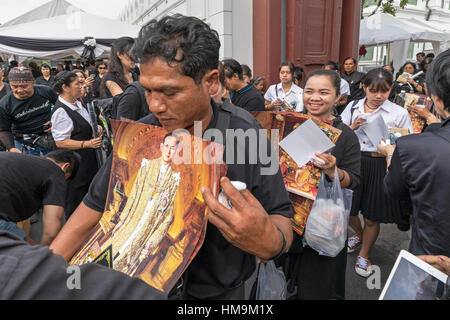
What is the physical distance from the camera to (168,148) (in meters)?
0.97

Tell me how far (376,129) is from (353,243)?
4.19 feet

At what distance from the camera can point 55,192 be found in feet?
6.89

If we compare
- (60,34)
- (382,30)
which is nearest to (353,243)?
(60,34)

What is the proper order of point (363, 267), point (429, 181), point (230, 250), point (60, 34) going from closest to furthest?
point (230, 250) → point (429, 181) → point (363, 267) → point (60, 34)

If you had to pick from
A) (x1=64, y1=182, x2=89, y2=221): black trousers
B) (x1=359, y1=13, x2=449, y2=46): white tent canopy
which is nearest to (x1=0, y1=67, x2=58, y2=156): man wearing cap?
(x1=64, y1=182, x2=89, y2=221): black trousers

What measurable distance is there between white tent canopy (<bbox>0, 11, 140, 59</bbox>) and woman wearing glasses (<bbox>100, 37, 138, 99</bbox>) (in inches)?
209

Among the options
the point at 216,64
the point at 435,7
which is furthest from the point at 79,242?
Answer: the point at 435,7

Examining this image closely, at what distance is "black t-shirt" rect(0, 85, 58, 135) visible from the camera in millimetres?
3510

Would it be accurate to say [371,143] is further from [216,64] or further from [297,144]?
[216,64]

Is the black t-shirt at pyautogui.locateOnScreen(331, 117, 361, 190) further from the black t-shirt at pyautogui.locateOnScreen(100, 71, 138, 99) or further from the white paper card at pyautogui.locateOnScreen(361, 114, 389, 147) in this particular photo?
the black t-shirt at pyautogui.locateOnScreen(100, 71, 138, 99)

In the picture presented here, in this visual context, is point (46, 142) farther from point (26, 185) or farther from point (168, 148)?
point (168, 148)

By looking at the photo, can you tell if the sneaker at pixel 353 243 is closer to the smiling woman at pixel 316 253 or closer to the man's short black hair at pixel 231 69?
the smiling woman at pixel 316 253

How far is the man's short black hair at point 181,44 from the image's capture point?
0.93 metres

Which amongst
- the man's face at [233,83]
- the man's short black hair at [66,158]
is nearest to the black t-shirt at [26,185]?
the man's short black hair at [66,158]
